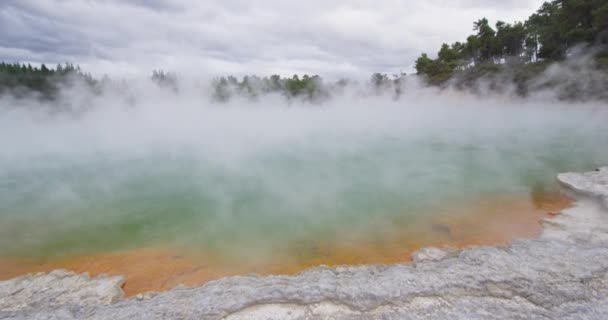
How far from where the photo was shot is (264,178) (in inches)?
226

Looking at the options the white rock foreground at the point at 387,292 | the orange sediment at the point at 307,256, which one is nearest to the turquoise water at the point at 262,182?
the orange sediment at the point at 307,256

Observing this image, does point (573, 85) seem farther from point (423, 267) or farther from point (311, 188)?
point (423, 267)


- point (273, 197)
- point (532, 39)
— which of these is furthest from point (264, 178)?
point (532, 39)

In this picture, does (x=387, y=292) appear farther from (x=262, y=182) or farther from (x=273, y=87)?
(x=273, y=87)

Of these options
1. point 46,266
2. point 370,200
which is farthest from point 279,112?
point 46,266

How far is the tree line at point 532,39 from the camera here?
1350 cm

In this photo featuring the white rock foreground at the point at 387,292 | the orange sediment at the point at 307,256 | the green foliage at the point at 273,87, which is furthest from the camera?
the green foliage at the point at 273,87

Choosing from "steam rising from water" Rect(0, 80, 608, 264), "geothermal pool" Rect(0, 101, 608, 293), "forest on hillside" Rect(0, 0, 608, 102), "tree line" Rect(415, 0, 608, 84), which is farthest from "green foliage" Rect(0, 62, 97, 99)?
"tree line" Rect(415, 0, 608, 84)

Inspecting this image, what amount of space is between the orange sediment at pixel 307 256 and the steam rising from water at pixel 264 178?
16cm

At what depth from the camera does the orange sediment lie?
106 inches

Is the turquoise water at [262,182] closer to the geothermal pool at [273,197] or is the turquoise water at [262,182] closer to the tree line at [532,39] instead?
the geothermal pool at [273,197]

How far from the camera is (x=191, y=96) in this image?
1909cm

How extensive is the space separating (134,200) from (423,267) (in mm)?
4446

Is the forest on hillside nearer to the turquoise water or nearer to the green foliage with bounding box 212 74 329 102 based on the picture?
the green foliage with bounding box 212 74 329 102
